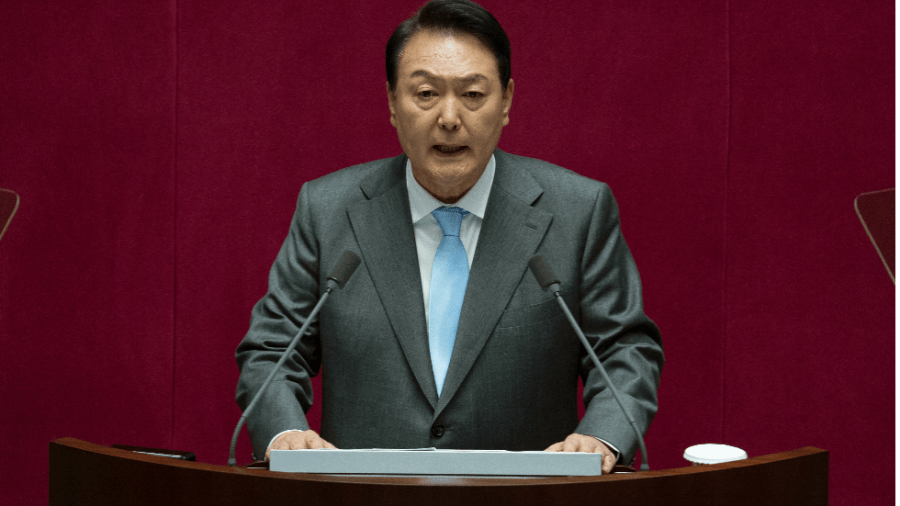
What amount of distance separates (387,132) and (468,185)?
2.29 ft

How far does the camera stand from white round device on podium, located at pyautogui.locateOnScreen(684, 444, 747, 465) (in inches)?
46.3

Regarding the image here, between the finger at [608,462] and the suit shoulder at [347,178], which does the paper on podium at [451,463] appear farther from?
the suit shoulder at [347,178]

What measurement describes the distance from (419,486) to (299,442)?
45 cm

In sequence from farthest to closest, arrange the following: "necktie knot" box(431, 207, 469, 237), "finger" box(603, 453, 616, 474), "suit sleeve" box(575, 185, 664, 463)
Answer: "necktie knot" box(431, 207, 469, 237) → "suit sleeve" box(575, 185, 664, 463) → "finger" box(603, 453, 616, 474)

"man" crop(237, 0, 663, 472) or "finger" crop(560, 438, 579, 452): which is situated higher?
"man" crop(237, 0, 663, 472)

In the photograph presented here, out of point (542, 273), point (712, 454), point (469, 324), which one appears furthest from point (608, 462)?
point (469, 324)

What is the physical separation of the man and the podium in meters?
0.46

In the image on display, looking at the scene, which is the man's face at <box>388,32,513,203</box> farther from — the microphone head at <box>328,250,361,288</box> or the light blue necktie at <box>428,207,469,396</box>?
the microphone head at <box>328,250,361,288</box>

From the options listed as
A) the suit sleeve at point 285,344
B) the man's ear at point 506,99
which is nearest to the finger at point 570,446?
the suit sleeve at point 285,344

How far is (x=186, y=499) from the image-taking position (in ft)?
2.95

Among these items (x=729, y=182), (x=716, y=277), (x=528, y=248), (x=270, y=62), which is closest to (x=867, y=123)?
(x=729, y=182)

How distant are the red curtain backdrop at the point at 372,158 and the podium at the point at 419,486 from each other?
127 cm

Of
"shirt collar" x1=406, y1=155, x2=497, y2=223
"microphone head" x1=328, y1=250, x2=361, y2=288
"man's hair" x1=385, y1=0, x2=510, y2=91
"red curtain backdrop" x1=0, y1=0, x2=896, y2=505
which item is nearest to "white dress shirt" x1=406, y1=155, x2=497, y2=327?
"shirt collar" x1=406, y1=155, x2=497, y2=223

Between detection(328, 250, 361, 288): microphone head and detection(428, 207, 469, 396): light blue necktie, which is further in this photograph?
detection(428, 207, 469, 396): light blue necktie
